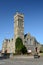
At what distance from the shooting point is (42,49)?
257ft

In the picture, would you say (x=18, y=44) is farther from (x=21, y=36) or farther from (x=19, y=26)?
(x=19, y=26)

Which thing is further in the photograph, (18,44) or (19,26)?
(19,26)

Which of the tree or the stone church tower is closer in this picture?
the tree

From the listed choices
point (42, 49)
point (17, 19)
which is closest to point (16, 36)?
point (17, 19)

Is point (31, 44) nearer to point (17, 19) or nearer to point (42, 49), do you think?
point (42, 49)

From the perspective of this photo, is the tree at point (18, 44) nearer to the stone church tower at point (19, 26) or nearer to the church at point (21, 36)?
the church at point (21, 36)

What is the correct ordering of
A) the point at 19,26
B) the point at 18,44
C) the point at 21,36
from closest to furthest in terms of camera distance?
the point at 18,44
the point at 19,26
the point at 21,36

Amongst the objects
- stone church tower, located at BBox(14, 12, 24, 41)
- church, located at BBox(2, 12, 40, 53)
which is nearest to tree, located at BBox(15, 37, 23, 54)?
church, located at BBox(2, 12, 40, 53)

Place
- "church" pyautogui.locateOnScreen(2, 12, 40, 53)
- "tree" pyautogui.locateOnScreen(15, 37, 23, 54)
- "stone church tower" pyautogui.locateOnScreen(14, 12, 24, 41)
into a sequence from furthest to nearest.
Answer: "church" pyautogui.locateOnScreen(2, 12, 40, 53) < "stone church tower" pyautogui.locateOnScreen(14, 12, 24, 41) < "tree" pyautogui.locateOnScreen(15, 37, 23, 54)

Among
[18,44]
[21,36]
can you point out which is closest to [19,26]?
[21,36]

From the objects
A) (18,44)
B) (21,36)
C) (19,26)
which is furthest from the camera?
(21,36)

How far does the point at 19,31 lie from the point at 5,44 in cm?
1698

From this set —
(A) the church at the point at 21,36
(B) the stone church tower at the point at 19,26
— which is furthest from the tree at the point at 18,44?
(B) the stone church tower at the point at 19,26

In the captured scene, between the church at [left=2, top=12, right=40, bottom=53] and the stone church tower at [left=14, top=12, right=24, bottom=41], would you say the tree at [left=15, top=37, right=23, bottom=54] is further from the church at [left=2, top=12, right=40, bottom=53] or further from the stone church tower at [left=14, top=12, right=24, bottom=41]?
the stone church tower at [left=14, top=12, right=24, bottom=41]
